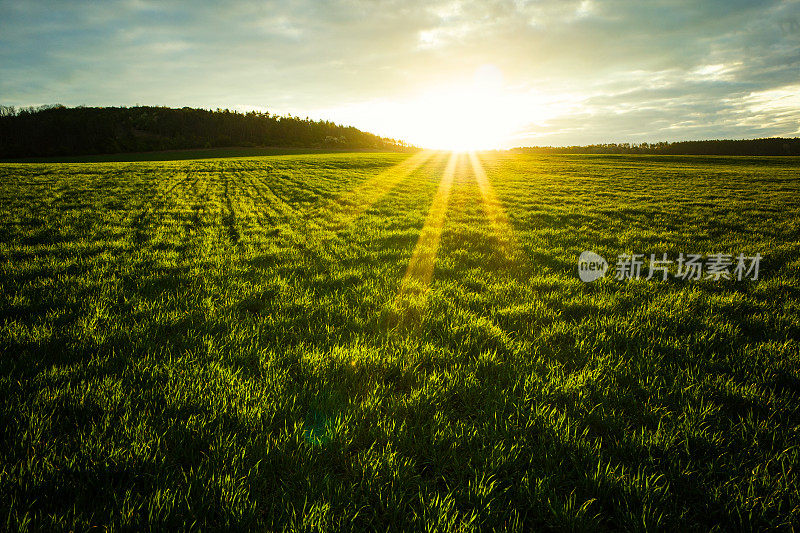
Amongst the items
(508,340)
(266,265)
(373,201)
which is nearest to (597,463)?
(508,340)

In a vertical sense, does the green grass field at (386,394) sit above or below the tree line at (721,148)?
below

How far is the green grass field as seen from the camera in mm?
1948

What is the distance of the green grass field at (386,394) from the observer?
6.39ft

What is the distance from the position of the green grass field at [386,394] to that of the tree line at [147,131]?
111 meters

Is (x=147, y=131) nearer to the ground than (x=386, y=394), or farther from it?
farther from it

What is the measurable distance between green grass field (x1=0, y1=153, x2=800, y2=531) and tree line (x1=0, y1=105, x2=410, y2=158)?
111 meters

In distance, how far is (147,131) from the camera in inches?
4825

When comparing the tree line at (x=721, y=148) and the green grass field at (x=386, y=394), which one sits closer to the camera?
the green grass field at (x=386, y=394)

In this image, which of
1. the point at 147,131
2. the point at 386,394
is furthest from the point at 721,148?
the point at 147,131

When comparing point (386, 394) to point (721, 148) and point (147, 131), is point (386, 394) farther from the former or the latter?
point (147, 131)

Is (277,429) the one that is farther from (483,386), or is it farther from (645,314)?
(645,314)

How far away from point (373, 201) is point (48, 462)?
529 inches

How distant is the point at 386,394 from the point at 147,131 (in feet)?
530

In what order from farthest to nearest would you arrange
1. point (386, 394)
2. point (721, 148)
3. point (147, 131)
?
point (147, 131) < point (721, 148) < point (386, 394)
